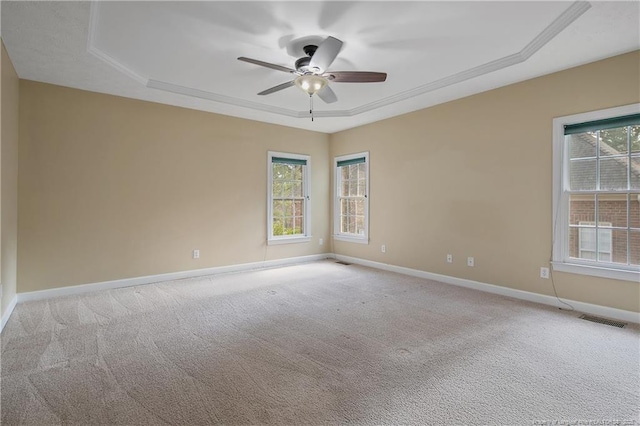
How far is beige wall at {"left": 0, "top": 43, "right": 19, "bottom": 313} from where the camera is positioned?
2.93 metres

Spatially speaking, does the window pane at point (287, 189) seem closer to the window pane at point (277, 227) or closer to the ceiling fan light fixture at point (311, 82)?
the window pane at point (277, 227)

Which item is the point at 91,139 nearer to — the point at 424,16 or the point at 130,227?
the point at 130,227

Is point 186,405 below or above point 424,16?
below

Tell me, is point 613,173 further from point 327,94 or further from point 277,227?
point 277,227

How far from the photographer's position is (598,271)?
322cm

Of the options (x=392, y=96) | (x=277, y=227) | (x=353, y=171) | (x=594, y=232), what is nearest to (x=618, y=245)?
(x=594, y=232)

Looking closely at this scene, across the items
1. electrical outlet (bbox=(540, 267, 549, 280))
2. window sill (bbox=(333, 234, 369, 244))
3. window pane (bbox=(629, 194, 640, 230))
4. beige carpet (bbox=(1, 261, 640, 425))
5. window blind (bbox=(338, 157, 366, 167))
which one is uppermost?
window blind (bbox=(338, 157, 366, 167))

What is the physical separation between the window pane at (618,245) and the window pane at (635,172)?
1.54ft

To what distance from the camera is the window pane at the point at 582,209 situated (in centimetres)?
336

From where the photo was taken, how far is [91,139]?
4039 millimetres

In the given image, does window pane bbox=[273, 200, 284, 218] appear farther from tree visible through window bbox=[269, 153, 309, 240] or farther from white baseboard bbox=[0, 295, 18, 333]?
white baseboard bbox=[0, 295, 18, 333]

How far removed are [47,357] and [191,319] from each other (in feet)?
3.59

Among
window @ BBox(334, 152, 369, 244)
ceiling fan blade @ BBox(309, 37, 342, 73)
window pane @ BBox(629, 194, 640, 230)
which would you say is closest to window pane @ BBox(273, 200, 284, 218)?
window @ BBox(334, 152, 369, 244)

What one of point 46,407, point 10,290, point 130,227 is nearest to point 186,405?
point 46,407
